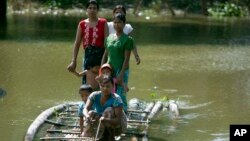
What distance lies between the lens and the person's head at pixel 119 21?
6962 millimetres

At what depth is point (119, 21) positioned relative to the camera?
22.9 ft

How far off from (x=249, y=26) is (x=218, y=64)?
1171cm

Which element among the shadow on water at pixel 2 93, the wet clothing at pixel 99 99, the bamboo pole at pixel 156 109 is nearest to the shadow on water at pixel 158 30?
the shadow on water at pixel 2 93

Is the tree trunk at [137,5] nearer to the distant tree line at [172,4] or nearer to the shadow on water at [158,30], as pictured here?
the distant tree line at [172,4]

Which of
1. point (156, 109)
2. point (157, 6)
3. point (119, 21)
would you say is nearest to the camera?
point (119, 21)

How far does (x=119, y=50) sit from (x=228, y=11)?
946 inches

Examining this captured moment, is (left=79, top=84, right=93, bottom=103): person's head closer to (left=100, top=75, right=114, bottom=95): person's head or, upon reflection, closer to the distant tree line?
(left=100, top=75, right=114, bottom=95): person's head

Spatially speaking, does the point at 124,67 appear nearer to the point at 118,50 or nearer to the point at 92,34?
the point at 118,50

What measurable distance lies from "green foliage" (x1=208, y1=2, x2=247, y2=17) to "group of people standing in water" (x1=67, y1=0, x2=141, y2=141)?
23.4m

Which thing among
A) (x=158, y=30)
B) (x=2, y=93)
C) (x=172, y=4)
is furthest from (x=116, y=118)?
(x=172, y=4)

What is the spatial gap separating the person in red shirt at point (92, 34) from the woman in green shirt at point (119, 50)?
276 millimetres

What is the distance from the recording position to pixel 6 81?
36.3 feet

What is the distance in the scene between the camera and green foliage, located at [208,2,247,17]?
99.7ft

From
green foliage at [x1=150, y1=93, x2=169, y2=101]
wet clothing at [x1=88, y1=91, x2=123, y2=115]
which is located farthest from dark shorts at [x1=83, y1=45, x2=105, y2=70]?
green foliage at [x1=150, y1=93, x2=169, y2=101]
